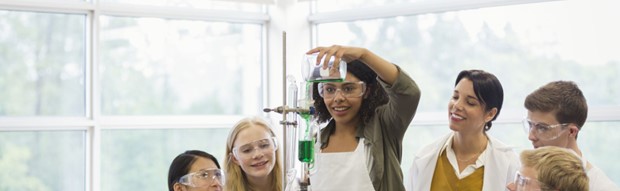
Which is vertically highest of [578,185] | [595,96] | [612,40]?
[612,40]

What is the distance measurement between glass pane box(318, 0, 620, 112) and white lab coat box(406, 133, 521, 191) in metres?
1.03

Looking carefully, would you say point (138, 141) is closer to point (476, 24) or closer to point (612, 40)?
point (476, 24)

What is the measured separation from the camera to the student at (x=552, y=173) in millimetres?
1984

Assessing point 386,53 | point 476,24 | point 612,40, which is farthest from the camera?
point 386,53

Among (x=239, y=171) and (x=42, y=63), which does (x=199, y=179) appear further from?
(x=42, y=63)

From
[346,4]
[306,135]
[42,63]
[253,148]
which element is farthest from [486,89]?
[42,63]

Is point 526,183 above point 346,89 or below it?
below

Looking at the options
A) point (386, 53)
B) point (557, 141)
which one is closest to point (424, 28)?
point (386, 53)

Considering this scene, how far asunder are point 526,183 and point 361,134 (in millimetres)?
595

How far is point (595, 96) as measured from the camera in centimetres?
352

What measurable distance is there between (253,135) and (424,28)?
154 centimetres

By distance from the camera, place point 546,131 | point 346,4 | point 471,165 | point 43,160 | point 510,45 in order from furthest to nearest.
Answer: point 346,4, point 43,160, point 510,45, point 471,165, point 546,131

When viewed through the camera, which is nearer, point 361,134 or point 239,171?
point 361,134

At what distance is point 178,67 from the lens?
421 cm
